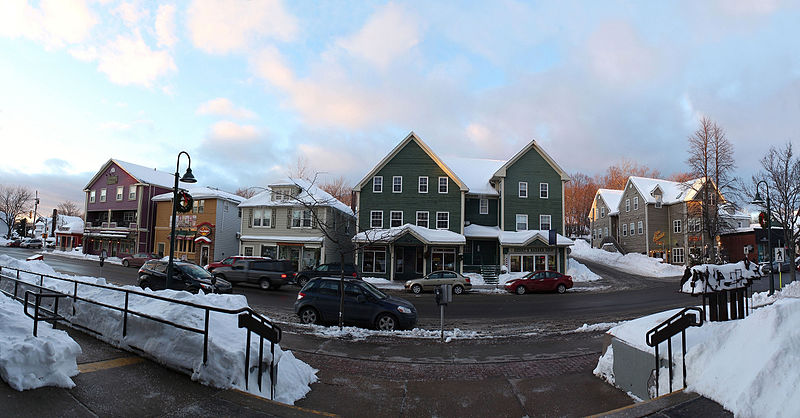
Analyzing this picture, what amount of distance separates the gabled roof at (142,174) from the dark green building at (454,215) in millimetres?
29020

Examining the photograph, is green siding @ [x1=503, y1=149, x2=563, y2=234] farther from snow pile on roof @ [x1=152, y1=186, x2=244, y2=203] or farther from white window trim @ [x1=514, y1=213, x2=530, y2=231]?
snow pile on roof @ [x1=152, y1=186, x2=244, y2=203]

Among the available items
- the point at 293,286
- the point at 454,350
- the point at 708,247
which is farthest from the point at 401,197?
the point at 708,247

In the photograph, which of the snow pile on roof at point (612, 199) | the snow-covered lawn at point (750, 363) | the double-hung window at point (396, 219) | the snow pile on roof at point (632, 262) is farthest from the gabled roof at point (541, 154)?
the snow-covered lawn at point (750, 363)

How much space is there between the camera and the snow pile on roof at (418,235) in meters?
30.2

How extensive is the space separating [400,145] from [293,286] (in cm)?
1478

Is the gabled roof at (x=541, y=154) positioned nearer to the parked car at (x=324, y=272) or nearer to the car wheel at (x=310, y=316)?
the parked car at (x=324, y=272)

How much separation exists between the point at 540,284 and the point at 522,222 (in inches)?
449

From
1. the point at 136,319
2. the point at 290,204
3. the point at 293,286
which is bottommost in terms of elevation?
the point at 293,286

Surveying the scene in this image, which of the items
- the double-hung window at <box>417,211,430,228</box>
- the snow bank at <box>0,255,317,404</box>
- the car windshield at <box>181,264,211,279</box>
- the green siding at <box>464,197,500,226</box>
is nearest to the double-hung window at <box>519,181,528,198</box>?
the green siding at <box>464,197,500,226</box>

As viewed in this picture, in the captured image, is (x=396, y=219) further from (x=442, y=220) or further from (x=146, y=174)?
(x=146, y=174)

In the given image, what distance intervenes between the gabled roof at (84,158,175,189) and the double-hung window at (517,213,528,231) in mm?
40295

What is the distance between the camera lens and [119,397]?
4691mm

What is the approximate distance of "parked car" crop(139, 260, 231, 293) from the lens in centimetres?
1772

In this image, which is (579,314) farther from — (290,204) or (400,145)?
(290,204)
